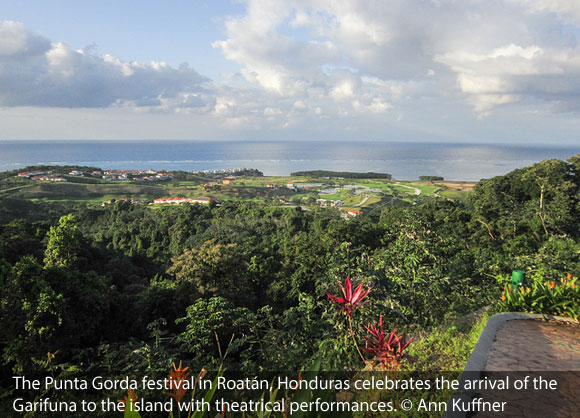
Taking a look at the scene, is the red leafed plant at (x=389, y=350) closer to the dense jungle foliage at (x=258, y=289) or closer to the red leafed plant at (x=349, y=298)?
the red leafed plant at (x=349, y=298)

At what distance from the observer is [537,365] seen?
3.32 m

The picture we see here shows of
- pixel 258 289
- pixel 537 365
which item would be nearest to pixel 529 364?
pixel 537 365

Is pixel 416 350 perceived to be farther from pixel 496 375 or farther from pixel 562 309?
pixel 562 309

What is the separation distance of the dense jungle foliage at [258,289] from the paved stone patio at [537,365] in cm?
104

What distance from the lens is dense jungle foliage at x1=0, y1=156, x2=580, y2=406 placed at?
4.46 meters

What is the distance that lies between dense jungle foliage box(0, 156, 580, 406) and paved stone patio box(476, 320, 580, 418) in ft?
3.42

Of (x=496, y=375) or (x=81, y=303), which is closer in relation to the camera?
(x=496, y=375)

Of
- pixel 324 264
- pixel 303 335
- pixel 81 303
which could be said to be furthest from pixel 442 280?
pixel 81 303

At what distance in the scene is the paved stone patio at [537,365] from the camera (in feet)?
8.50

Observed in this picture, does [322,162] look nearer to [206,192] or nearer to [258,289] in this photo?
[206,192]

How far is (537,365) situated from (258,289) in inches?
380

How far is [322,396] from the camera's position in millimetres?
1593

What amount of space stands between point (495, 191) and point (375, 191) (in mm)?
33432

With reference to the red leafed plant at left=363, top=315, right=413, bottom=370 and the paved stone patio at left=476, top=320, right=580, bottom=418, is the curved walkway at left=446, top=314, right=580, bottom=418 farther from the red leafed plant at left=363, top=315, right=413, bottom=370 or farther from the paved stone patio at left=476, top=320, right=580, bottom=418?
the red leafed plant at left=363, top=315, right=413, bottom=370
